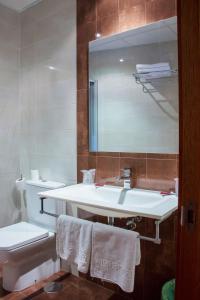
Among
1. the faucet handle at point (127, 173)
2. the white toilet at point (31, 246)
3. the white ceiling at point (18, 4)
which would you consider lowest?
the white toilet at point (31, 246)

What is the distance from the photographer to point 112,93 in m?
1.95

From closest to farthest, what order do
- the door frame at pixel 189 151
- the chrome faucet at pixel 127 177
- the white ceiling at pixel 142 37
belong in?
1. the door frame at pixel 189 151
2. the white ceiling at pixel 142 37
3. the chrome faucet at pixel 127 177

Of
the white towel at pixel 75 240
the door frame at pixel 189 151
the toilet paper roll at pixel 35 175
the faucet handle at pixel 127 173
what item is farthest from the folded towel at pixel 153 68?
the toilet paper roll at pixel 35 175

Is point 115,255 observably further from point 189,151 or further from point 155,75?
point 155,75

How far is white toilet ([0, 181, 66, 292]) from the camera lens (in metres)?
1.86

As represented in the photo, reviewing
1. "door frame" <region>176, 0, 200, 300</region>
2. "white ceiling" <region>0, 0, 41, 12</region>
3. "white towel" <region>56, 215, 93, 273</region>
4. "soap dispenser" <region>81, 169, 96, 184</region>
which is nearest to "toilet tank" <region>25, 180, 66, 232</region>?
"soap dispenser" <region>81, 169, 96, 184</region>

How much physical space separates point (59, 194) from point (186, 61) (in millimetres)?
1208

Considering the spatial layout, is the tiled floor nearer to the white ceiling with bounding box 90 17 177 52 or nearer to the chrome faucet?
the chrome faucet

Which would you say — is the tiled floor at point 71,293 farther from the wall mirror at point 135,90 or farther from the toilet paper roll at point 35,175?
the wall mirror at point 135,90

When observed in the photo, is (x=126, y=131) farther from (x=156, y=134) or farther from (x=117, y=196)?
(x=117, y=196)

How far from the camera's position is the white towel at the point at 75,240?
4.99 ft

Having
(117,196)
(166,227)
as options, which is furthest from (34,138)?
(166,227)

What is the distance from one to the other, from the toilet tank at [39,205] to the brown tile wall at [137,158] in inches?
10.6

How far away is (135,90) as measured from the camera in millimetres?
1827
